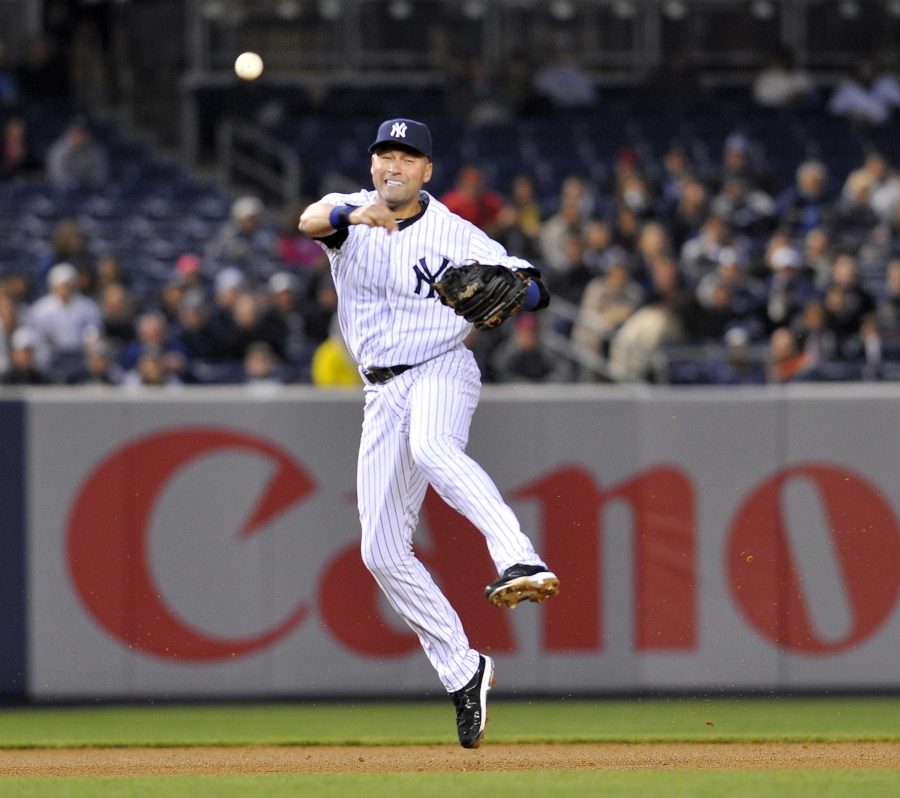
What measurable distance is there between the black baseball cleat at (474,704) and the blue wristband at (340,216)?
166cm

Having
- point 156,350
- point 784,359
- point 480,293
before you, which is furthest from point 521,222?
point 480,293

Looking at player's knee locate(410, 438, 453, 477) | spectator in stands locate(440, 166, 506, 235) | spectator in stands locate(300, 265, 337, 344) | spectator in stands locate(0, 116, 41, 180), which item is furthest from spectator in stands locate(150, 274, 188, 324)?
player's knee locate(410, 438, 453, 477)

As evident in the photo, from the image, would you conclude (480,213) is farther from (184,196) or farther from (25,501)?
(25,501)

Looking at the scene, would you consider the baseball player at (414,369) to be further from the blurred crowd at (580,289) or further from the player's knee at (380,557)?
the blurred crowd at (580,289)

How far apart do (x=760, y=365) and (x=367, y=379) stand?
601cm

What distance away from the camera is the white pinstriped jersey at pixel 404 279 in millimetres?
6492

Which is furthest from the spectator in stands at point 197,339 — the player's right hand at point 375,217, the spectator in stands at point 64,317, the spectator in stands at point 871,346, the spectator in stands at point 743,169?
the player's right hand at point 375,217

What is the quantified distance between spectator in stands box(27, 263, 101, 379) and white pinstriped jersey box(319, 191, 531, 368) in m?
5.87

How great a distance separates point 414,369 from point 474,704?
1204 millimetres

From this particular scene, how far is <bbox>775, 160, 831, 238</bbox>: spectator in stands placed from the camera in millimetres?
14828

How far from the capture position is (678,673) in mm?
9312

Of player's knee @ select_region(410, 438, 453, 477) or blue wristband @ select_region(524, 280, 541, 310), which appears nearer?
player's knee @ select_region(410, 438, 453, 477)

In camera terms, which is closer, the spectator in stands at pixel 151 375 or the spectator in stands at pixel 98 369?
the spectator in stands at pixel 151 375

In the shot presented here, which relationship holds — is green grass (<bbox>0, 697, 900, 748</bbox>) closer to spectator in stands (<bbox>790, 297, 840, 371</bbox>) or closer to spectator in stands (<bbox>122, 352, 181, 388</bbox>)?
spectator in stands (<bbox>122, 352, 181, 388</bbox>)
